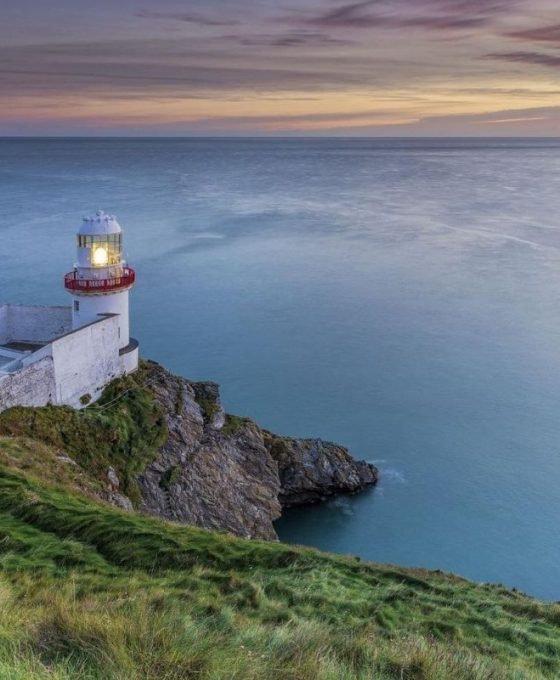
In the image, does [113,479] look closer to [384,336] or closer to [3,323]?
[3,323]

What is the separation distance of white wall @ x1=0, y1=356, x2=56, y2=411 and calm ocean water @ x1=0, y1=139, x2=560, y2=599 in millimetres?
11943

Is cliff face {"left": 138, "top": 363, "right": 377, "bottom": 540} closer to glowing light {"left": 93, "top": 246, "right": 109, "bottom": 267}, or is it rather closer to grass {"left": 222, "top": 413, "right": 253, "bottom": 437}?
grass {"left": 222, "top": 413, "right": 253, "bottom": 437}

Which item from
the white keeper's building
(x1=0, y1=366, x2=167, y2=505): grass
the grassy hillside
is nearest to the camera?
the grassy hillside

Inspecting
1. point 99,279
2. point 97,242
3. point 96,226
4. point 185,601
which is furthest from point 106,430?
point 185,601

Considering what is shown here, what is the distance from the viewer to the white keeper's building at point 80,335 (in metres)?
23.5

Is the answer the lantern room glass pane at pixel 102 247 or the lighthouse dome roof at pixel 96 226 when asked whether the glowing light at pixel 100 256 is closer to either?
the lantern room glass pane at pixel 102 247

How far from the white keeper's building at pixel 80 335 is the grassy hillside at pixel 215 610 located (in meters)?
4.93

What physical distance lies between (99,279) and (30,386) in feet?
20.9

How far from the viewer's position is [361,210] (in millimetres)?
106938

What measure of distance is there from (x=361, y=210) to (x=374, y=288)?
47077 mm

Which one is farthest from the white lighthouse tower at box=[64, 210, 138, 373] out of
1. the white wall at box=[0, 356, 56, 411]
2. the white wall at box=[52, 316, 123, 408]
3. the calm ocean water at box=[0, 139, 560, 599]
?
the calm ocean water at box=[0, 139, 560, 599]

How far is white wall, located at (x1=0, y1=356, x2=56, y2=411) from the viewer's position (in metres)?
22.0

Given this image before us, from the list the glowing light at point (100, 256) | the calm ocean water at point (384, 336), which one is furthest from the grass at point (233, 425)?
the glowing light at point (100, 256)

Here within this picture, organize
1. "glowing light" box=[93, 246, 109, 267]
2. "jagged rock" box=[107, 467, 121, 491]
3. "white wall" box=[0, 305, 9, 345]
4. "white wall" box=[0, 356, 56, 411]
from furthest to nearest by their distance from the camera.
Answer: "white wall" box=[0, 305, 9, 345] → "glowing light" box=[93, 246, 109, 267] → "jagged rock" box=[107, 467, 121, 491] → "white wall" box=[0, 356, 56, 411]
